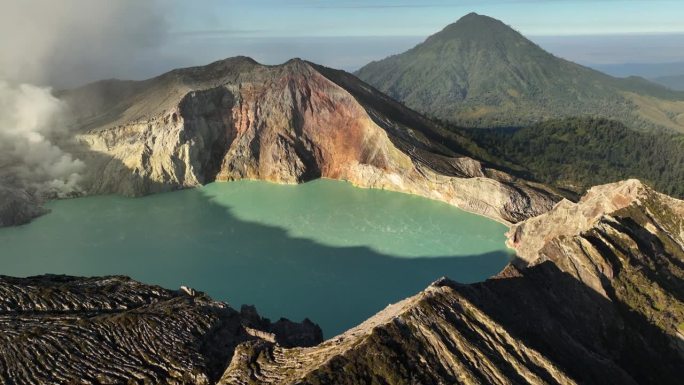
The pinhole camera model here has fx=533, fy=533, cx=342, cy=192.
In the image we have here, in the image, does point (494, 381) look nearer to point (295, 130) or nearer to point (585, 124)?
point (295, 130)

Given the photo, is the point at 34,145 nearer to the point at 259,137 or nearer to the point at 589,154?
the point at 259,137

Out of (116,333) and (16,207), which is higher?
(16,207)

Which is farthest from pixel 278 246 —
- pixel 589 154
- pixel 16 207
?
pixel 589 154

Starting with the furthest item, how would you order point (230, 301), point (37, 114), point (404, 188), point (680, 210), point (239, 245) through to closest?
point (37, 114) → point (404, 188) → point (239, 245) → point (230, 301) → point (680, 210)

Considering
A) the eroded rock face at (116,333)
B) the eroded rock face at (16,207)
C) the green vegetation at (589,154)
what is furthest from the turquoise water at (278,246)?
the green vegetation at (589,154)

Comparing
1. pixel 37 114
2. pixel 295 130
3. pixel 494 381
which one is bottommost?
pixel 494 381

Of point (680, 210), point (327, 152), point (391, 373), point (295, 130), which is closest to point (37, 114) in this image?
point (295, 130)

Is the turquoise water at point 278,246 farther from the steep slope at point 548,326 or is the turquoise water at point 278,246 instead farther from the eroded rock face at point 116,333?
the steep slope at point 548,326

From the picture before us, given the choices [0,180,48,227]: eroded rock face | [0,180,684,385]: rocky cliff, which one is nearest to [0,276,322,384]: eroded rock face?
[0,180,684,385]: rocky cliff
